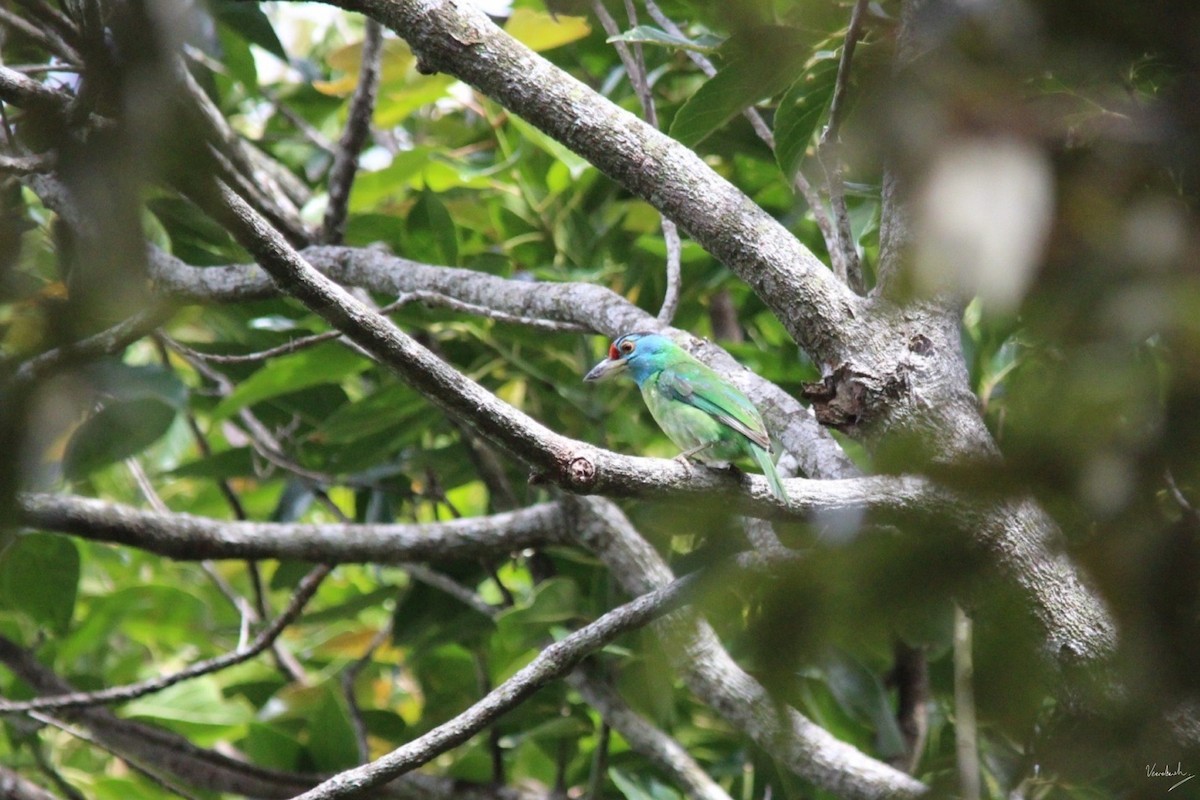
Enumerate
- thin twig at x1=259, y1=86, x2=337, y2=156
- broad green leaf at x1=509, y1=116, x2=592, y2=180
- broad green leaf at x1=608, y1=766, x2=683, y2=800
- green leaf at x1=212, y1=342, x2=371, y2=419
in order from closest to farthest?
1. broad green leaf at x1=608, y1=766, x2=683, y2=800
2. green leaf at x1=212, y1=342, x2=371, y2=419
3. broad green leaf at x1=509, y1=116, x2=592, y2=180
4. thin twig at x1=259, y1=86, x2=337, y2=156

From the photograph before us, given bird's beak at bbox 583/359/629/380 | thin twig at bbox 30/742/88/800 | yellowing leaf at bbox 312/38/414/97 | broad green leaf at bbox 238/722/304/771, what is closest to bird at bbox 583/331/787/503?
bird's beak at bbox 583/359/629/380

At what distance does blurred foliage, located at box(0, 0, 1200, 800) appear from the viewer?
0.72 meters

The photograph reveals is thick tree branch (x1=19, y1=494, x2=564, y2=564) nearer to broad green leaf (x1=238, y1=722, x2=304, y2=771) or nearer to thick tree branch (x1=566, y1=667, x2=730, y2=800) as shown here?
thick tree branch (x1=566, y1=667, x2=730, y2=800)

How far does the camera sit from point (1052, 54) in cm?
72

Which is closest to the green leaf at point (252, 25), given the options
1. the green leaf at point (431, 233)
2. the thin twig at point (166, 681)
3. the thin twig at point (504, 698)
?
the green leaf at point (431, 233)

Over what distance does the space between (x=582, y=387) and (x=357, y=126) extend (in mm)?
1245

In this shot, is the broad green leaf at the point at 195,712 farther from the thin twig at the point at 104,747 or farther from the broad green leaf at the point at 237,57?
the broad green leaf at the point at 237,57

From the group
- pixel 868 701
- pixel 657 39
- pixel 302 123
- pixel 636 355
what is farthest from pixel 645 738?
pixel 302 123

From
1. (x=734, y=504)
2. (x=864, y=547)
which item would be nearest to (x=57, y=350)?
(x=864, y=547)

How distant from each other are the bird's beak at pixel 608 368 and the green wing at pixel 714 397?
138mm

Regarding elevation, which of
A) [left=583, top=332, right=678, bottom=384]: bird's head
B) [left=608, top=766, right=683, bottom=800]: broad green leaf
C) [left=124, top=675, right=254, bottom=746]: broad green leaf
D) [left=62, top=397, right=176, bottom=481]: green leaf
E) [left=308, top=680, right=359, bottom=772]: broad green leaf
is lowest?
[left=124, top=675, right=254, bottom=746]: broad green leaf

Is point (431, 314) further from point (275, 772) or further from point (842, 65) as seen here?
point (842, 65)

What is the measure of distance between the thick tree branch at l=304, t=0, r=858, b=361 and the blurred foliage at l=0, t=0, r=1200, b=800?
0.25m

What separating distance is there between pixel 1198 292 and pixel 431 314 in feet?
10.9
